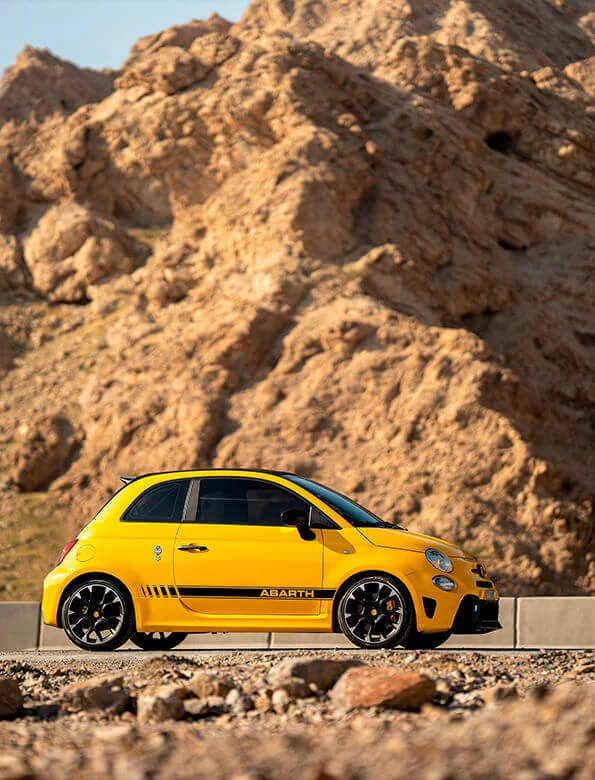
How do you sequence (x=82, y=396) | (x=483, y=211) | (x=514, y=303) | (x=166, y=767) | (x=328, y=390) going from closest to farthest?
(x=166, y=767), (x=328, y=390), (x=82, y=396), (x=514, y=303), (x=483, y=211)

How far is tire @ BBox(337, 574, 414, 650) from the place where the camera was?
9.52 meters

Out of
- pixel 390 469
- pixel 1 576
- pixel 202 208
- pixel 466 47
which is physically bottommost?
pixel 1 576

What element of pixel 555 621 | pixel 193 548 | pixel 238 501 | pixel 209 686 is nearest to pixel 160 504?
pixel 193 548

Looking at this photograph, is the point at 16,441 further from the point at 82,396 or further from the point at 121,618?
the point at 121,618

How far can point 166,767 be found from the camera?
3.75 m

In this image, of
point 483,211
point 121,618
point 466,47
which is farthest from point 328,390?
point 466,47

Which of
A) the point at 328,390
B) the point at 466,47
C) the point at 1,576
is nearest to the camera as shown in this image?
the point at 1,576

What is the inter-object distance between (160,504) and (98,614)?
1172mm

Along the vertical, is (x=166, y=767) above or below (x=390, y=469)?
below

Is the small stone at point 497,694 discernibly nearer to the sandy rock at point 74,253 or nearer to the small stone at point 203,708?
the small stone at point 203,708

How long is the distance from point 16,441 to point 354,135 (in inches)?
536

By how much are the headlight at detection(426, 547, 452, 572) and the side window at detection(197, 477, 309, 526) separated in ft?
4.02

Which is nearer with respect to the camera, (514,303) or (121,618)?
(121,618)

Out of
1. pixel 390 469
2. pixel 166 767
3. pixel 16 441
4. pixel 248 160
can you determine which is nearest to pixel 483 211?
pixel 248 160
